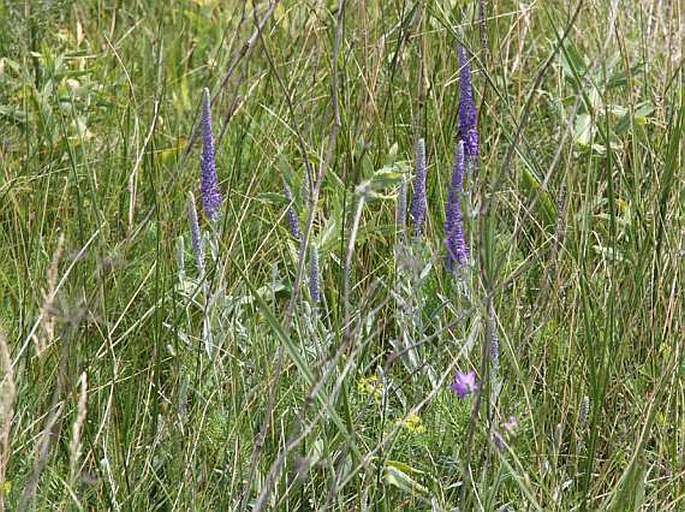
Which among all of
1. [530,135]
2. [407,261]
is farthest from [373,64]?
[407,261]

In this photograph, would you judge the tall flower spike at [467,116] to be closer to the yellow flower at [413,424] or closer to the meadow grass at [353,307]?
the meadow grass at [353,307]

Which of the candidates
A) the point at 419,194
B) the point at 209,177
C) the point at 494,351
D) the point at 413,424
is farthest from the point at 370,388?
the point at 209,177

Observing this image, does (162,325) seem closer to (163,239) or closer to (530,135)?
(163,239)

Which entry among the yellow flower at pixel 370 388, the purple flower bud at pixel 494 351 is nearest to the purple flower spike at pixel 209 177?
the yellow flower at pixel 370 388

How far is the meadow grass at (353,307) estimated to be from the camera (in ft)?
4.59

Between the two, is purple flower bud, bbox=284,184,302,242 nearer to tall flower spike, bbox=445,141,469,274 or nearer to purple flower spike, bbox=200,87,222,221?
purple flower spike, bbox=200,87,222,221

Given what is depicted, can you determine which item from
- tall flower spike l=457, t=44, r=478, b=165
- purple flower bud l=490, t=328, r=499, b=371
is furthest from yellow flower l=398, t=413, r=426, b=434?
tall flower spike l=457, t=44, r=478, b=165

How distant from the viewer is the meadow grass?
1.40 metres

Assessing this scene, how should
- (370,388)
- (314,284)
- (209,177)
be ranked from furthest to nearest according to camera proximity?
(209,177), (314,284), (370,388)

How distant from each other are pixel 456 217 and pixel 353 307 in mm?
271

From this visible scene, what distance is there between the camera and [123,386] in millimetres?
1682

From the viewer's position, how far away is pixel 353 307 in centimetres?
176

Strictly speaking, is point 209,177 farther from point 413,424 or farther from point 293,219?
point 413,424

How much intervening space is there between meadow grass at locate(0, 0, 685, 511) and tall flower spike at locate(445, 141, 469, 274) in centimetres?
3
